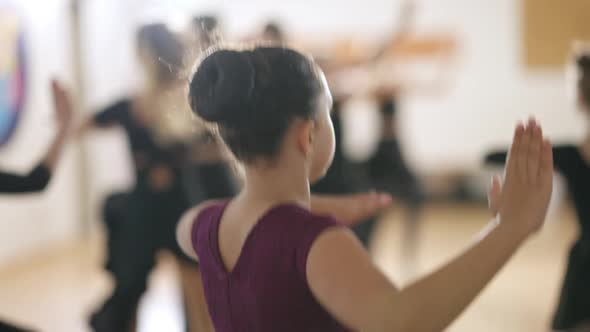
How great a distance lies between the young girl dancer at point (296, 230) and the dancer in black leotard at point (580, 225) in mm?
976

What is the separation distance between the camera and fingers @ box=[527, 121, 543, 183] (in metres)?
0.78

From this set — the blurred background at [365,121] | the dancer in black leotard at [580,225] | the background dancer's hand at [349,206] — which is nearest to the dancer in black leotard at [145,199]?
the blurred background at [365,121]

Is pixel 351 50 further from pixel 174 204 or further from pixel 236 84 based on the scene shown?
pixel 236 84

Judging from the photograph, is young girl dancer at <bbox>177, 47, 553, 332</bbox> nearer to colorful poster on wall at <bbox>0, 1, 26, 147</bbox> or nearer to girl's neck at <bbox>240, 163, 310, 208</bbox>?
girl's neck at <bbox>240, 163, 310, 208</bbox>

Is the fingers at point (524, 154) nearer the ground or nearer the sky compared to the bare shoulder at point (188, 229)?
nearer the sky

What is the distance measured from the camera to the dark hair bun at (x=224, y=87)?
83 centimetres

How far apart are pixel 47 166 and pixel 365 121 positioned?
4.03 metres

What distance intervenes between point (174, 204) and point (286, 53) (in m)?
1.38

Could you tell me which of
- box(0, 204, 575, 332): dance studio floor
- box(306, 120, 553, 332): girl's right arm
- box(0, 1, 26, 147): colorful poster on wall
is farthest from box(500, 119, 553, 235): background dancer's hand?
box(0, 1, 26, 147): colorful poster on wall

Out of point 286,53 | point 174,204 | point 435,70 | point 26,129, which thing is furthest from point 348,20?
point 286,53

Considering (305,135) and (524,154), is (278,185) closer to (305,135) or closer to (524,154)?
(305,135)

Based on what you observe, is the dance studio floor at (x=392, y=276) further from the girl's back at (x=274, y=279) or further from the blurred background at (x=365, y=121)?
the girl's back at (x=274, y=279)

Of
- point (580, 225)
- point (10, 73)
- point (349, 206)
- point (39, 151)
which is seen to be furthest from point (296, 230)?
point (39, 151)

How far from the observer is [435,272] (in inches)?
29.2
